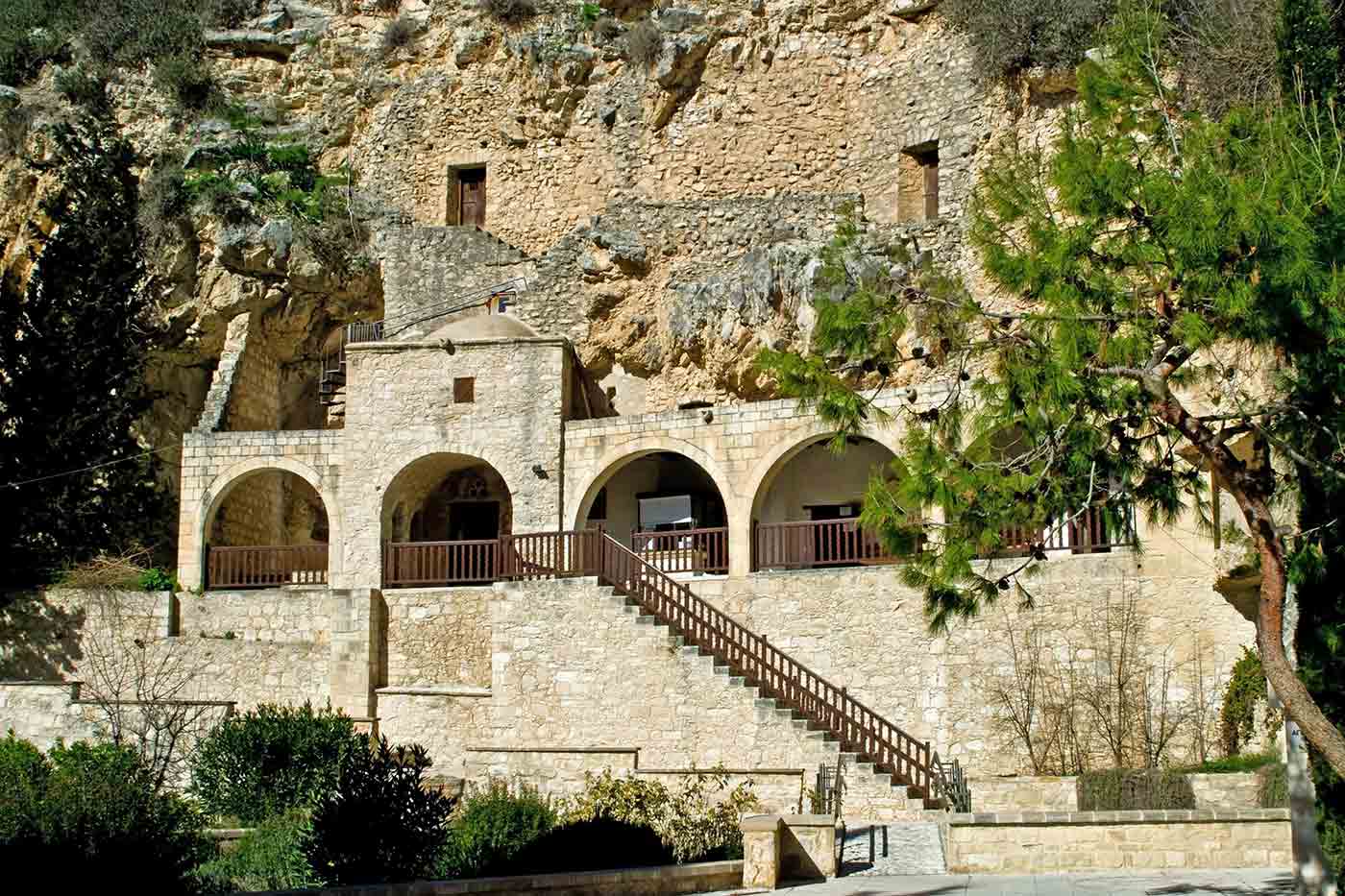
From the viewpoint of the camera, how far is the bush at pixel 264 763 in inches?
748

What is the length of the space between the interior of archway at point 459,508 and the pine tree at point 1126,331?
1410 centimetres

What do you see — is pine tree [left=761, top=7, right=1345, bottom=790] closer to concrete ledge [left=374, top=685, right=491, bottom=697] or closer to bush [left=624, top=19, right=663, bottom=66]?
concrete ledge [left=374, top=685, right=491, bottom=697]

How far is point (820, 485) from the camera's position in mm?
24797

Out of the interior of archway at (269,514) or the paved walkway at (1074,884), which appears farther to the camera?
the interior of archway at (269,514)

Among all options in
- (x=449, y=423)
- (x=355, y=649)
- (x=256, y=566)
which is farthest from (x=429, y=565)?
(x=256, y=566)

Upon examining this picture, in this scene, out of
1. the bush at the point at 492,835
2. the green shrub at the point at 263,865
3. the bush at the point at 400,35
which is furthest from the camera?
the bush at the point at 400,35

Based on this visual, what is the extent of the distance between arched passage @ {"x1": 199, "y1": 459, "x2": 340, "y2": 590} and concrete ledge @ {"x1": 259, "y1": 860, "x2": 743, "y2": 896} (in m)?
11.5

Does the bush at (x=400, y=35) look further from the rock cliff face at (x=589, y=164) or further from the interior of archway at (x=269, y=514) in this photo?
the interior of archway at (x=269, y=514)

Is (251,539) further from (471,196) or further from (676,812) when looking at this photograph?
(676,812)

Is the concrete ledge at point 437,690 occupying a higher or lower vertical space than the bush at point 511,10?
lower

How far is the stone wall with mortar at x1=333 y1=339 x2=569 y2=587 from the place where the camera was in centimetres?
2361

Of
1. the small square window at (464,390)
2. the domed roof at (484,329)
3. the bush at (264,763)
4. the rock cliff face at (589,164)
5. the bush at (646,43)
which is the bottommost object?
the bush at (264,763)

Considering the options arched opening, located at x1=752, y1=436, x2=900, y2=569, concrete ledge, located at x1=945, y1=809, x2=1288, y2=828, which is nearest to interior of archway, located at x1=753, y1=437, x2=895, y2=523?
arched opening, located at x1=752, y1=436, x2=900, y2=569

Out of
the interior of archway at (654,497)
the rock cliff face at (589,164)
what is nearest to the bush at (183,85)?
the rock cliff face at (589,164)
